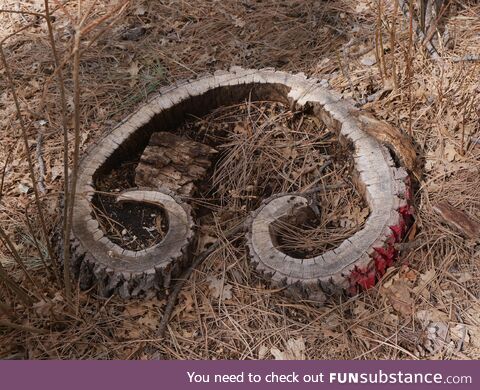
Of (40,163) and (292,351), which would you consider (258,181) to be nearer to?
(292,351)

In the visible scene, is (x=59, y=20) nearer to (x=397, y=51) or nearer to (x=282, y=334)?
(x=397, y=51)

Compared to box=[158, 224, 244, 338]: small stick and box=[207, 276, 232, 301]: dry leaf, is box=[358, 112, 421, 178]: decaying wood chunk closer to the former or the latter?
box=[158, 224, 244, 338]: small stick

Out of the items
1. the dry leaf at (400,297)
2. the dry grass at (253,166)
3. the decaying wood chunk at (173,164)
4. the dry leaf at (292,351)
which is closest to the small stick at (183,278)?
the dry grass at (253,166)

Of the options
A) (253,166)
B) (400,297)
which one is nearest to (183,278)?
(253,166)

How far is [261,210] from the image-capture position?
2.69 metres

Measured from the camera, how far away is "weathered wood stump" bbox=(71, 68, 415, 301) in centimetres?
245

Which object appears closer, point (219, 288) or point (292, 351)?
point (292, 351)

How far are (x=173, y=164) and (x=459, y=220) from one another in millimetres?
1590

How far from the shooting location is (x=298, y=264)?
2.46 metres

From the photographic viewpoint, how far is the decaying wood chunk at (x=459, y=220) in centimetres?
258

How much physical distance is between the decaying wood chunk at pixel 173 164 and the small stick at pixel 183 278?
0.34 meters

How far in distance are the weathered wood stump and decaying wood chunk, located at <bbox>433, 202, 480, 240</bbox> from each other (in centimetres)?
20

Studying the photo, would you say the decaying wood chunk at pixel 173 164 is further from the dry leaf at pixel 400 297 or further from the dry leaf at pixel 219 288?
the dry leaf at pixel 400 297

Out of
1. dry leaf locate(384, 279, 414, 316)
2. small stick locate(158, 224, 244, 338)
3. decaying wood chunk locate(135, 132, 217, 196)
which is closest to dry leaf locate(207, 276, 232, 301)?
small stick locate(158, 224, 244, 338)
